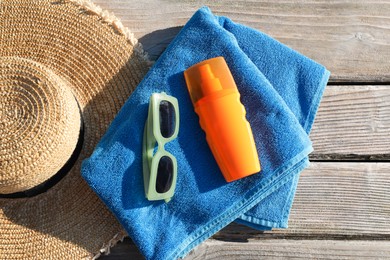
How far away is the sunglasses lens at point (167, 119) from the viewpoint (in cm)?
72

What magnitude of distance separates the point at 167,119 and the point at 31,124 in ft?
0.65

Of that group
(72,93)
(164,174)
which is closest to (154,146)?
(164,174)

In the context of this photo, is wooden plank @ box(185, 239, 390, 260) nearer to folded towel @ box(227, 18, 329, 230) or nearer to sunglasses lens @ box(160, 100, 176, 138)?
folded towel @ box(227, 18, 329, 230)

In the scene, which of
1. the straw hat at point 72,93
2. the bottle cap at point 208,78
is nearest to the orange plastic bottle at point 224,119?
the bottle cap at point 208,78

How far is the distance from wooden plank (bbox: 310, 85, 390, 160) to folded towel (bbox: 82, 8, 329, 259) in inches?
3.4

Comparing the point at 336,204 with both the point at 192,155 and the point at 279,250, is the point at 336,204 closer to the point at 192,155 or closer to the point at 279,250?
the point at 279,250

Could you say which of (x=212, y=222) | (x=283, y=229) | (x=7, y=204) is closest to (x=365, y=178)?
(x=283, y=229)

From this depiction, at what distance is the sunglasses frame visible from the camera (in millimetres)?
707

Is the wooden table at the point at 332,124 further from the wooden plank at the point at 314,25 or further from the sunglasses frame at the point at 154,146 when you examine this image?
the sunglasses frame at the point at 154,146

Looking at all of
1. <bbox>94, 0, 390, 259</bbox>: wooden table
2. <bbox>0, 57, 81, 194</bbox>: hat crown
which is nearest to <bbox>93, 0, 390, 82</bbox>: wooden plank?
<bbox>94, 0, 390, 259</bbox>: wooden table

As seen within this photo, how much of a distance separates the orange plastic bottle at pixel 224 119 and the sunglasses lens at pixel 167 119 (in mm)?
40

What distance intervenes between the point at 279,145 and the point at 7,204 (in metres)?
0.44

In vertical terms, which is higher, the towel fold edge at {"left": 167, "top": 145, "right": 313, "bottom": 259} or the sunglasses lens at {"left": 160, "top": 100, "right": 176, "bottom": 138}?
the sunglasses lens at {"left": 160, "top": 100, "right": 176, "bottom": 138}

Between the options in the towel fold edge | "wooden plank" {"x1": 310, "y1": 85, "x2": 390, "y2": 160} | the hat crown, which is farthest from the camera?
"wooden plank" {"x1": 310, "y1": 85, "x2": 390, "y2": 160}
